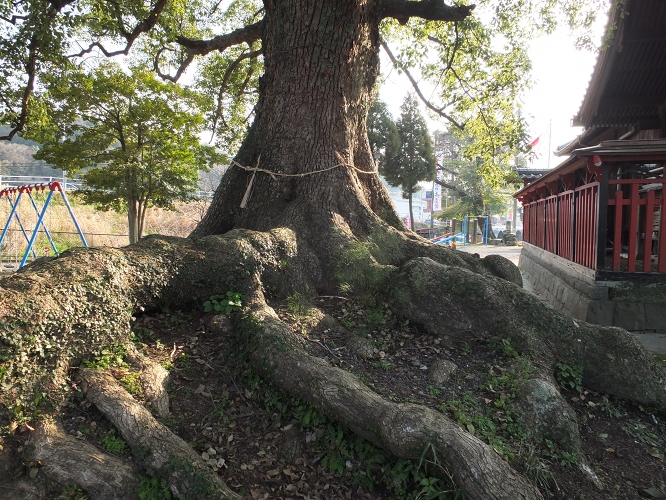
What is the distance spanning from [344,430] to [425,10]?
6224 millimetres

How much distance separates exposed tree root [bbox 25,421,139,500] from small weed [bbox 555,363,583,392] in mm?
3508

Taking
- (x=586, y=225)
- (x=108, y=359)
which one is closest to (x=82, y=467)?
(x=108, y=359)

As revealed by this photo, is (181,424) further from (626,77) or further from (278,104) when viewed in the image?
(626,77)

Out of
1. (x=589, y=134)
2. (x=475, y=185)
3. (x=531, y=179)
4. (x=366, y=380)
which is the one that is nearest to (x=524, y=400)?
(x=366, y=380)

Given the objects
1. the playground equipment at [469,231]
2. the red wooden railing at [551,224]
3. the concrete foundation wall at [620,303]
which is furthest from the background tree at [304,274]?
the playground equipment at [469,231]

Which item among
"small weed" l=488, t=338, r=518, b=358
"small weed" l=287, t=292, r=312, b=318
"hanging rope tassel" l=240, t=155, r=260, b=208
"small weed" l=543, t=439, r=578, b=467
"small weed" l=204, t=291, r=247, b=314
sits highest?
"hanging rope tassel" l=240, t=155, r=260, b=208

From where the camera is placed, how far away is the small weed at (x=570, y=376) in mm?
4145

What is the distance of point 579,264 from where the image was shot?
849 cm

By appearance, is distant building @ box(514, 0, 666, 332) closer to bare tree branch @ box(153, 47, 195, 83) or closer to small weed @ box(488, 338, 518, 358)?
small weed @ box(488, 338, 518, 358)

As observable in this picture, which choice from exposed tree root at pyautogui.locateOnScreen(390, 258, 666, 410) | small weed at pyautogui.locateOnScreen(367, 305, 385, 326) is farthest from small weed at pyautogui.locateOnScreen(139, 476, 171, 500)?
exposed tree root at pyautogui.locateOnScreen(390, 258, 666, 410)

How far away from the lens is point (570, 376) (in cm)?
417

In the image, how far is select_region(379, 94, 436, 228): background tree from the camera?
32.8 m

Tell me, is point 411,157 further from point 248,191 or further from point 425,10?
point 248,191

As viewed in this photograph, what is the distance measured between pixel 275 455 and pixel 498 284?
109 inches
